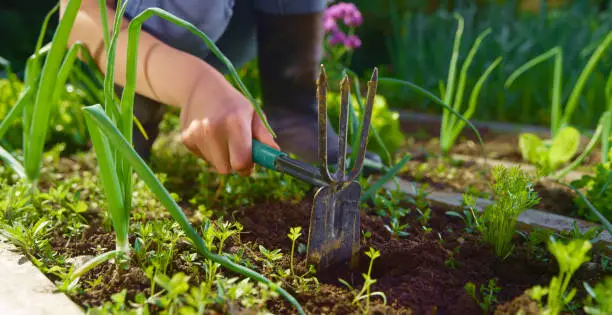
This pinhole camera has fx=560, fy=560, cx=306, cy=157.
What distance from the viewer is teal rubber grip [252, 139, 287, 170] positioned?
1151mm

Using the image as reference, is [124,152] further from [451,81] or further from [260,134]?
[451,81]

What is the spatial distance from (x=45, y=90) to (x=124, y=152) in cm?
57

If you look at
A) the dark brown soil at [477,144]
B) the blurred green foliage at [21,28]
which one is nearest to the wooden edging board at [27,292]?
the dark brown soil at [477,144]

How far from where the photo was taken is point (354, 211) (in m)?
1.12

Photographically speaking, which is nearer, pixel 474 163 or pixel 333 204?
pixel 333 204

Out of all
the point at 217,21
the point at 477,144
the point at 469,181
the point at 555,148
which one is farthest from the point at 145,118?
the point at 477,144

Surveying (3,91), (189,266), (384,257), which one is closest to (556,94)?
(384,257)

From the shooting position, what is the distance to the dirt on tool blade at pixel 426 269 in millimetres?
1035

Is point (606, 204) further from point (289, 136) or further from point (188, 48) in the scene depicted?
point (188, 48)

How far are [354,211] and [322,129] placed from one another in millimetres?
192

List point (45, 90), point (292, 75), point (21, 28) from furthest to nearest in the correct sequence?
1. point (21, 28)
2. point (292, 75)
3. point (45, 90)

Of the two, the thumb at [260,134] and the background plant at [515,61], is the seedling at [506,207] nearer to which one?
the thumb at [260,134]

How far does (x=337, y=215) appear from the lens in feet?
3.60

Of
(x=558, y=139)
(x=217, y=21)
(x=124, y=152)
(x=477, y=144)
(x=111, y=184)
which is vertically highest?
(x=217, y=21)
